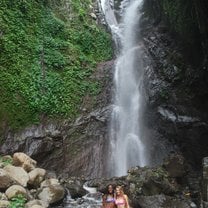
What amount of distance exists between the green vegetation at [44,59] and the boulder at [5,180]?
3.99 m

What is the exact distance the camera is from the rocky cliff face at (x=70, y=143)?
15.6 meters

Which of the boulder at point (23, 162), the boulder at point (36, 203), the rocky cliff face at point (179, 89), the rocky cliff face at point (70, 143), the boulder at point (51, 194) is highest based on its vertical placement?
the rocky cliff face at point (179, 89)

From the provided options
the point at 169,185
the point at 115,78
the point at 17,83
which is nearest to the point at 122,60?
the point at 115,78

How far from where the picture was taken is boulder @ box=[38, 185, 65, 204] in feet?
40.0

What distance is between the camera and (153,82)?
1878 centimetres

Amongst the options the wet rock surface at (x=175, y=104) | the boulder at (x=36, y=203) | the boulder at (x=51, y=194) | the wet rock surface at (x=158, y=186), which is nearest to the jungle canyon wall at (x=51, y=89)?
the wet rock surface at (x=158, y=186)

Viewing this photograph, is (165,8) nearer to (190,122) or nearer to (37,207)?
(190,122)

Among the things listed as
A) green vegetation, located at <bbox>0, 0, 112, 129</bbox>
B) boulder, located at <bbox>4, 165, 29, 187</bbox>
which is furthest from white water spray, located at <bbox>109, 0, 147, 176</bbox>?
boulder, located at <bbox>4, 165, 29, 187</bbox>

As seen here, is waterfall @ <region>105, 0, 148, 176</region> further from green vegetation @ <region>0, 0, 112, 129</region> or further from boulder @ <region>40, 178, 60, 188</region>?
boulder @ <region>40, 178, 60, 188</region>

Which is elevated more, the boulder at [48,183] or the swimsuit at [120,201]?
the boulder at [48,183]

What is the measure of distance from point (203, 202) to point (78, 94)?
9833mm

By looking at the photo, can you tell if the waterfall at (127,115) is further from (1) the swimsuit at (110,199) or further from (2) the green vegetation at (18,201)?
(1) the swimsuit at (110,199)

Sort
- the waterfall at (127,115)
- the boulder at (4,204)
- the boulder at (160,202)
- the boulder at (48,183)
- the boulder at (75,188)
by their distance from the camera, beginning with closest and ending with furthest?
the boulder at (4,204) → the boulder at (160,202) → the boulder at (48,183) → the boulder at (75,188) → the waterfall at (127,115)

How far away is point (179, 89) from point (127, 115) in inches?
116
